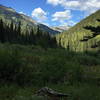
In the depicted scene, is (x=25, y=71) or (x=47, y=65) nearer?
(x=25, y=71)

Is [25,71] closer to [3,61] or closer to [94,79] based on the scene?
[3,61]

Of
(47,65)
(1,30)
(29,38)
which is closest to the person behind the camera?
(47,65)

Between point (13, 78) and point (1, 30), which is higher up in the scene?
point (1, 30)

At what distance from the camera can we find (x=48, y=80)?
1112 centimetres

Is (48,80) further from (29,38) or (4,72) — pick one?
(29,38)

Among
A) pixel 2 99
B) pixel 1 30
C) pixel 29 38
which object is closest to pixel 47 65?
pixel 2 99

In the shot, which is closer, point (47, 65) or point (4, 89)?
point (4, 89)

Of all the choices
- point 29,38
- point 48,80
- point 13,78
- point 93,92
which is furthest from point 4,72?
point 29,38

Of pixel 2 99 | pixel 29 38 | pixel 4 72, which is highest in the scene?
pixel 29 38

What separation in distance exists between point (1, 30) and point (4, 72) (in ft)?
259

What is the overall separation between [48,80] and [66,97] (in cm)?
290

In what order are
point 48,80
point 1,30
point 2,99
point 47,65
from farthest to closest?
point 1,30 < point 47,65 < point 48,80 < point 2,99

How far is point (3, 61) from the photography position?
10.4m

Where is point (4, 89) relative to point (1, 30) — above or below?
below
